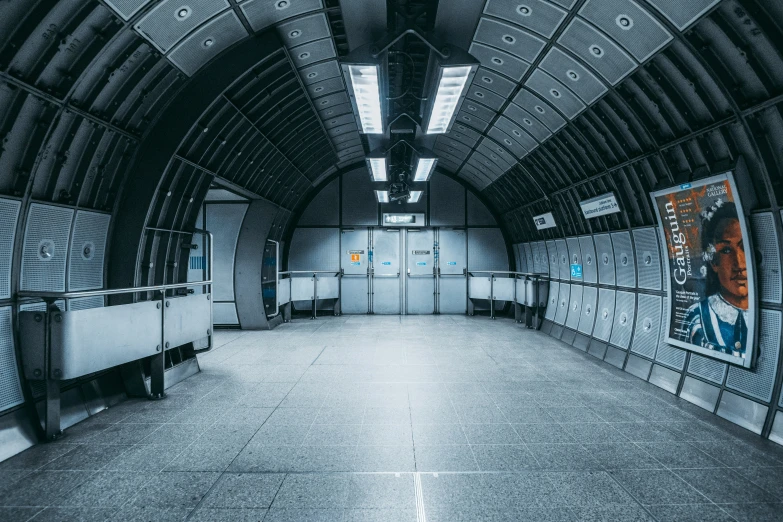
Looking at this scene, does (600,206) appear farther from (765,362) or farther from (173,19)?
(173,19)

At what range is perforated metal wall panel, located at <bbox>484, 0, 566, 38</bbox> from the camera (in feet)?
15.7

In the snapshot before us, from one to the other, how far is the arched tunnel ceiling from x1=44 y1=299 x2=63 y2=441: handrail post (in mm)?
1213

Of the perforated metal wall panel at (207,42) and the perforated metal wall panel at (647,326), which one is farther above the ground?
the perforated metal wall panel at (207,42)

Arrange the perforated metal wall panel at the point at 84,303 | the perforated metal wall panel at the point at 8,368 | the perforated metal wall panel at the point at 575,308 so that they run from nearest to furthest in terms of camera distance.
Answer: the perforated metal wall panel at the point at 8,368 → the perforated metal wall panel at the point at 84,303 → the perforated metal wall panel at the point at 575,308

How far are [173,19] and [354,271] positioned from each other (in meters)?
10.4

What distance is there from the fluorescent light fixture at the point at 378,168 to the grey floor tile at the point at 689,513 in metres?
7.00

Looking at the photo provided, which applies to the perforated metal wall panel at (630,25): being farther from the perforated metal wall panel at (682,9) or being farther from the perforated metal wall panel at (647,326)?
the perforated metal wall panel at (647,326)

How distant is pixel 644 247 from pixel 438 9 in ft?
15.8

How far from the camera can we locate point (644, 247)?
6453 mm

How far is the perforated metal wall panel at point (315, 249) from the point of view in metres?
14.0

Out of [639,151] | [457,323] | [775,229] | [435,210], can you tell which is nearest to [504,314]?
[457,323]

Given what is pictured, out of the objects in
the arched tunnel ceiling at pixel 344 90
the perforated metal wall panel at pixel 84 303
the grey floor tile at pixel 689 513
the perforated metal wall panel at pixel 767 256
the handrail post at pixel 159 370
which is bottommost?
Result: the grey floor tile at pixel 689 513

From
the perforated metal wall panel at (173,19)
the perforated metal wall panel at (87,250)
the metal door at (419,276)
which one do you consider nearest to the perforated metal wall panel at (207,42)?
the perforated metal wall panel at (173,19)

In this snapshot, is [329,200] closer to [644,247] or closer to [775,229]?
[644,247]
